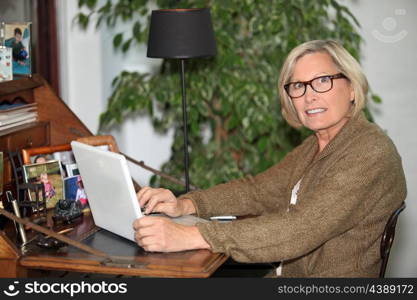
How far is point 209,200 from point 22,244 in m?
0.62

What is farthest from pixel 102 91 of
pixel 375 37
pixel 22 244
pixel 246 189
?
pixel 22 244

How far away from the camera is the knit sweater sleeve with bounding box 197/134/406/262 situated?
1.87 meters

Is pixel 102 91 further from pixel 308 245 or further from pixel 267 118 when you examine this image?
pixel 308 245

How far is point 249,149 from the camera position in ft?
11.7

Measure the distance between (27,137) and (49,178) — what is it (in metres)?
0.21

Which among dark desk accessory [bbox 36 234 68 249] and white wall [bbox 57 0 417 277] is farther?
white wall [bbox 57 0 417 277]

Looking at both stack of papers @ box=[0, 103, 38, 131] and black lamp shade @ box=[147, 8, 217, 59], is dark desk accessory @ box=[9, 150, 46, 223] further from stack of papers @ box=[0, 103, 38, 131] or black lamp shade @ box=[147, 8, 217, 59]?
black lamp shade @ box=[147, 8, 217, 59]

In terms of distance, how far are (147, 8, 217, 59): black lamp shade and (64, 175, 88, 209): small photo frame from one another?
65cm

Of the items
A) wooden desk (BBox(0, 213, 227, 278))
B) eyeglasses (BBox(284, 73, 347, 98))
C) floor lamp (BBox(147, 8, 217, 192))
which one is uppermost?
floor lamp (BBox(147, 8, 217, 192))

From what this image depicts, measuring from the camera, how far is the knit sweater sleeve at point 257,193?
2330 mm

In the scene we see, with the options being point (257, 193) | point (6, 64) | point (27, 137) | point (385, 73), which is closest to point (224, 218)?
point (257, 193)

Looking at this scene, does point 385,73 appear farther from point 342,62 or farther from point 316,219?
point 316,219

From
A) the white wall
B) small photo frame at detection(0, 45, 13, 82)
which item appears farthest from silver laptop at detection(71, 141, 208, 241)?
the white wall

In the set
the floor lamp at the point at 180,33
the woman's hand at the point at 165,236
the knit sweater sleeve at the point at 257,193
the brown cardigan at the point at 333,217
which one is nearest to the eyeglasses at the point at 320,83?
the brown cardigan at the point at 333,217
